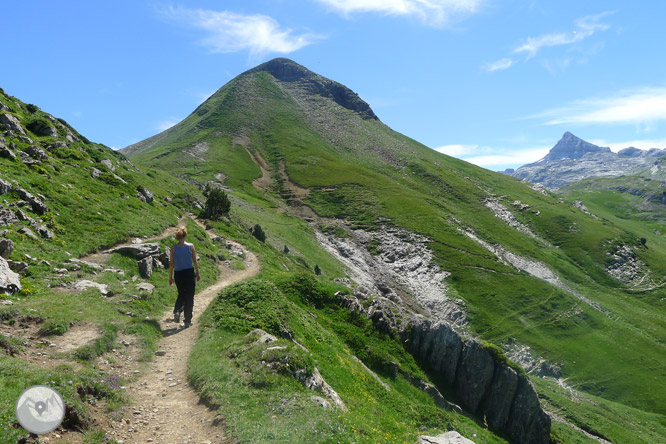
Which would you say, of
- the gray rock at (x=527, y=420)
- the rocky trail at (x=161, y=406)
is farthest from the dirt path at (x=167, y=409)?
the gray rock at (x=527, y=420)

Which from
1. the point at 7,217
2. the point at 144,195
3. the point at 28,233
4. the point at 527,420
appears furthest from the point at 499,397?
the point at 144,195

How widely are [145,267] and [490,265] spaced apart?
101561mm

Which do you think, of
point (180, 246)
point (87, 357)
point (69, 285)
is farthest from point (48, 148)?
point (87, 357)

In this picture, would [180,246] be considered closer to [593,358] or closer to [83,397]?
[83,397]

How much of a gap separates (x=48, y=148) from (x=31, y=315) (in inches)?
1364

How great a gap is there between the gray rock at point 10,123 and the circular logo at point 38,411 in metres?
40.8

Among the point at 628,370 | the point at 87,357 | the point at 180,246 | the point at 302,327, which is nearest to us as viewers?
the point at 87,357

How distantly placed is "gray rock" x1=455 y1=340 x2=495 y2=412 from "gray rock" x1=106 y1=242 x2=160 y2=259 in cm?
2925

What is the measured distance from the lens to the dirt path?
10.1m

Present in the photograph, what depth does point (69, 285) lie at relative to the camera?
1934 centimetres

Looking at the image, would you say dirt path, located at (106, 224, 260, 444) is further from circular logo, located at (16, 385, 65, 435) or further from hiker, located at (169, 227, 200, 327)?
hiker, located at (169, 227, 200, 327)

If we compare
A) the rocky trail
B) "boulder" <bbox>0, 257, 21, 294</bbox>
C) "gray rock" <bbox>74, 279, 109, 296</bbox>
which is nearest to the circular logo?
the rocky trail

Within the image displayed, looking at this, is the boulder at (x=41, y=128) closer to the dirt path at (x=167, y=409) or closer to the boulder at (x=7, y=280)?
the boulder at (x=7, y=280)

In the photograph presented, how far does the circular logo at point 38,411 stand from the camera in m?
7.91
